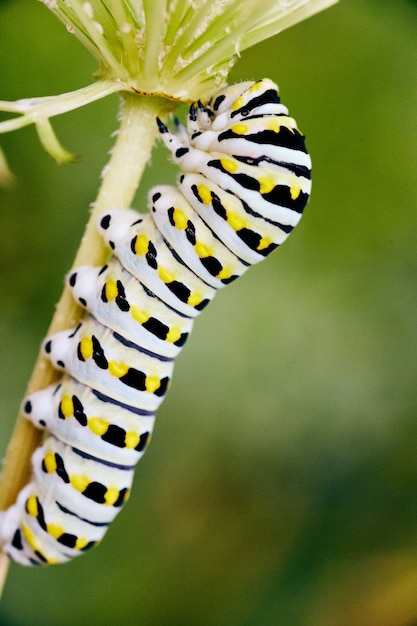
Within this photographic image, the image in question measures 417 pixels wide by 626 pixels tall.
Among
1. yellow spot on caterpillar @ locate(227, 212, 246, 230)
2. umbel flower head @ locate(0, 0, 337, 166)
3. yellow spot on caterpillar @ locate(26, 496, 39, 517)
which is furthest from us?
yellow spot on caterpillar @ locate(26, 496, 39, 517)

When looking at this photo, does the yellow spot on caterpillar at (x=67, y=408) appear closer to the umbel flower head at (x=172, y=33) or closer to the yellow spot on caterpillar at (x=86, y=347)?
the yellow spot on caterpillar at (x=86, y=347)

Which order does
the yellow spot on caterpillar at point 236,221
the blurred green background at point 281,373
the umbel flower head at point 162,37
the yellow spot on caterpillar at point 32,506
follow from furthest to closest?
1. the blurred green background at point 281,373
2. the yellow spot on caterpillar at point 32,506
3. the yellow spot on caterpillar at point 236,221
4. the umbel flower head at point 162,37

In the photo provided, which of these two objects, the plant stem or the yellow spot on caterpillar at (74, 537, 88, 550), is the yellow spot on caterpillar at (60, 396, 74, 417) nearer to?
the plant stem

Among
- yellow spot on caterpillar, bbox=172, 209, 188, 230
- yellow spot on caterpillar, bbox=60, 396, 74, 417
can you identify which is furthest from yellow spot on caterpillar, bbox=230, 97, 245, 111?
yellow spot on caterpillar, bbox=60, 396, 74, 417

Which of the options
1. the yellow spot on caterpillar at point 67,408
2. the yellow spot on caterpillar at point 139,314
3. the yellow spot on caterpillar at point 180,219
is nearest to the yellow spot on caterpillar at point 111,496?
the yellow spot on caterpillar at point 67,408

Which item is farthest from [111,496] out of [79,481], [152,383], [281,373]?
[281,373]

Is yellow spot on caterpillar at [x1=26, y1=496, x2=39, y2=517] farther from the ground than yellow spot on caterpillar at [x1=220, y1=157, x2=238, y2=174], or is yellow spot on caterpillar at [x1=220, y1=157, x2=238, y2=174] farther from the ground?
yellow spot on caterpillar at [x1=220, y1=157, x2=238, y2=174]

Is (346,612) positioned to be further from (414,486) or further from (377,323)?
(377,323)
